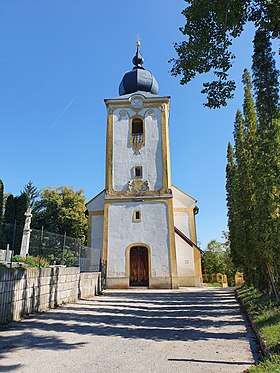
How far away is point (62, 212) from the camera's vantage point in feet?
131

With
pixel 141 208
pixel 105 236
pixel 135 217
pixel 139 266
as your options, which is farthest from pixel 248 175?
pixel 105 236

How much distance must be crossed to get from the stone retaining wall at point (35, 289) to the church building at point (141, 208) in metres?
8.44

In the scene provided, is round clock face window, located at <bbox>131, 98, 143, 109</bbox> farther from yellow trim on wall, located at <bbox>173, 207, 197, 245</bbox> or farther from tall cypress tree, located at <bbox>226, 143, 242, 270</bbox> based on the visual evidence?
tall cypress tree, located at <bbox>226, 143, 242, 270</bbox>

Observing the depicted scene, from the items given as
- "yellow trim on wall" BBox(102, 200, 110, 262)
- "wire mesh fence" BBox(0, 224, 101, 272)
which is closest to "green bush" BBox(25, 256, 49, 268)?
"wire mesh fence" BBox(0, 224, 101, 272)

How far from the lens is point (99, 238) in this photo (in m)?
25.3

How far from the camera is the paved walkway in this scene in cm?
473

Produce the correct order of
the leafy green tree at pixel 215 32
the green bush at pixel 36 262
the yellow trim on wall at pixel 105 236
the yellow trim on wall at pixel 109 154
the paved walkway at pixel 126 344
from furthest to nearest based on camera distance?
the yellow trim on wall at pixel 109 154
the yellow trim on wall at pixel 105 236
the green bush at pixel 36 262
the leafy green tree at pixel 215 32
the paved walkway at pixel 126 344

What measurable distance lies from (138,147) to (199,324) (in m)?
18.4

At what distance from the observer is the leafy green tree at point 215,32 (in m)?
6.45

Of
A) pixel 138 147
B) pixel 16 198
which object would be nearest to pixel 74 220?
pixel 16 198

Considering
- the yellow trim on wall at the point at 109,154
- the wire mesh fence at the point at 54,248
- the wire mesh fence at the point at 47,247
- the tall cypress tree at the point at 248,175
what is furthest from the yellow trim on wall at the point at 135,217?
the tall cypress tree at the point at 248,175

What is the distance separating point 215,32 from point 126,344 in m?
7.04

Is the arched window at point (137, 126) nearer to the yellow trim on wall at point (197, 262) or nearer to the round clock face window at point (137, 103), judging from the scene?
the round clock face window at point (137, 103)

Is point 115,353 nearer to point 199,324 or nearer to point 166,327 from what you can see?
point 166,327
